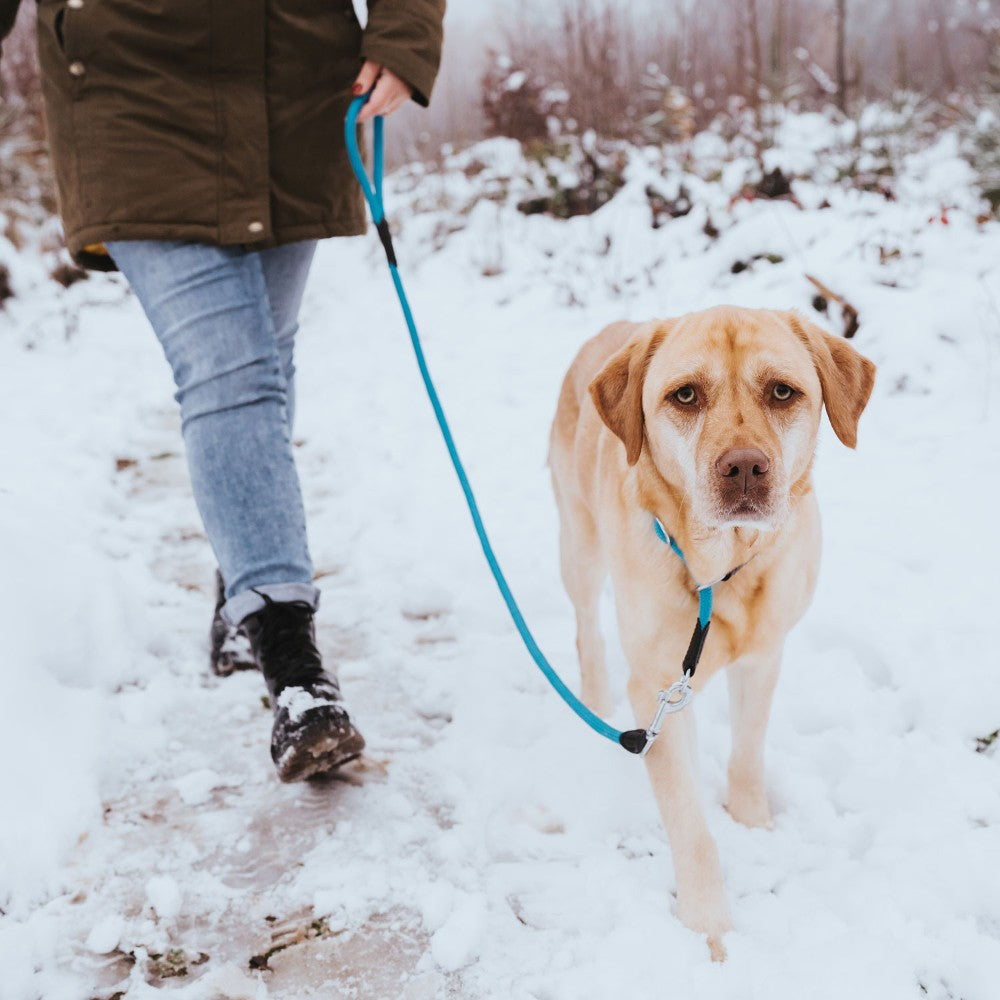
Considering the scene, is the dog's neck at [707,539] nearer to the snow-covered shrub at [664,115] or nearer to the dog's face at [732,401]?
the dog's face at [732,401]

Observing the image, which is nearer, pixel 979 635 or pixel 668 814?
pixel 668 814

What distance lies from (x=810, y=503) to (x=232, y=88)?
67.5 inches

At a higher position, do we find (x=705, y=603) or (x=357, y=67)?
(x=357, y=67)

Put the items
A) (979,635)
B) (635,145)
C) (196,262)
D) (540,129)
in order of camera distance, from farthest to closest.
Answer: (540,129) < (635,145) < (979,635) < (196,262)

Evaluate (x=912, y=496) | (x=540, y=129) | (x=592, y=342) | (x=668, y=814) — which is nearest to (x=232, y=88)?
(x=592, y=342)

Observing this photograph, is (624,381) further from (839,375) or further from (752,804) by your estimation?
(752,804)

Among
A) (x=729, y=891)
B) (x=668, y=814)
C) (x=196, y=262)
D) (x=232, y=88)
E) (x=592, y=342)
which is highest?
(x=232, y=88)

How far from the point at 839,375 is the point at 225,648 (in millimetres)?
1934

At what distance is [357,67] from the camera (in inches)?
90.6

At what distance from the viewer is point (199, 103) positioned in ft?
6.79

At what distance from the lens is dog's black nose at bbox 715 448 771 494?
1.61 metres

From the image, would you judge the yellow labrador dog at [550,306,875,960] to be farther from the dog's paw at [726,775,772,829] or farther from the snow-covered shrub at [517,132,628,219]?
the snow-covered shrub at [517,132,628,219]

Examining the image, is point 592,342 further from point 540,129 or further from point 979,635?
point 540,129

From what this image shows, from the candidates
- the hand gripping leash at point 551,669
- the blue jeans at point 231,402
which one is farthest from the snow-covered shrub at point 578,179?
the blue jeans at point 231,402
